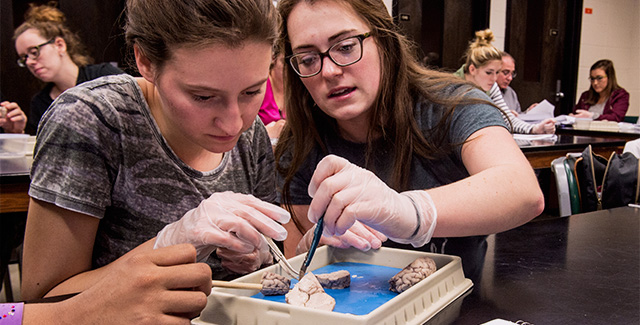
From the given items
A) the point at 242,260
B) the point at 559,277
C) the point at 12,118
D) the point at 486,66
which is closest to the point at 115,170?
the point at 242,260

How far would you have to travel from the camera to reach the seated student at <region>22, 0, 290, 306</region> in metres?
1.02

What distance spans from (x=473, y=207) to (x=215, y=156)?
2.12 ft

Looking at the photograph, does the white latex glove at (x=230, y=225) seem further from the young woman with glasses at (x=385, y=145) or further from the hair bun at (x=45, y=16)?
the hair bun at (x=45, y=16)

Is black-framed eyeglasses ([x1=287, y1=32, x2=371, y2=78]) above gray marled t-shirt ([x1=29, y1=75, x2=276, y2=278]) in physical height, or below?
above

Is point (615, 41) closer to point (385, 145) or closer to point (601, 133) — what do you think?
point (601, 133)

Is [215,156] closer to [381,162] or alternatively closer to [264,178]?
[264,178]

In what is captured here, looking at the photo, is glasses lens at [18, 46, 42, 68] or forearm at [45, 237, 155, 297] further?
glasses lens at [18, 46, 42, 68]

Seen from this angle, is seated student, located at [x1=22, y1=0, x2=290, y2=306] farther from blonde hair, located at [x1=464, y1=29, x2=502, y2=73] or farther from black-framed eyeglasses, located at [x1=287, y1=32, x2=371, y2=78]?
blonde hair, located at [x1=464, y1=29, x2=502, y2=73]

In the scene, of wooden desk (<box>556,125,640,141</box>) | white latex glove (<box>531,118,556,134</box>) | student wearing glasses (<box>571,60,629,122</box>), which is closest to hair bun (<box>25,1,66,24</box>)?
white latex glove (<box>531,118,556,134</box>)

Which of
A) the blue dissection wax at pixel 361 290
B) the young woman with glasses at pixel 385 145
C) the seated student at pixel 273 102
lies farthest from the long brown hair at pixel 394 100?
the seated student at pixel 273 102

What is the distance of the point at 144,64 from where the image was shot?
112 cm

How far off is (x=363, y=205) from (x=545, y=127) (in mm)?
3539

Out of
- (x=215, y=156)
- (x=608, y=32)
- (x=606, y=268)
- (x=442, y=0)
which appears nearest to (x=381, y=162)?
(x=215, y=156)

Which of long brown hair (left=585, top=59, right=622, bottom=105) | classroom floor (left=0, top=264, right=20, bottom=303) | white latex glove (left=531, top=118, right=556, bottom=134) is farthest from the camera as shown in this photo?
long brown hair (left=585, top=59, right=622, bottom=105)
